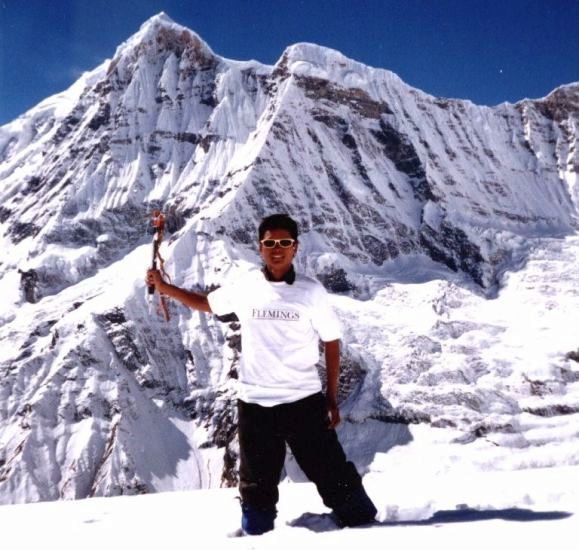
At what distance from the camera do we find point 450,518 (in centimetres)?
513

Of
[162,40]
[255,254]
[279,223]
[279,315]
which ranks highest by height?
[162,40]

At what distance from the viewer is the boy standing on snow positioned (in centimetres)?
538

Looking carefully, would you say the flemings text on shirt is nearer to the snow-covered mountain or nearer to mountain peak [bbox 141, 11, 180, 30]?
the snow-covered mountain

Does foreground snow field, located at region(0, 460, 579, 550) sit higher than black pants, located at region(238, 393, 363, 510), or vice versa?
black pants, located at region(238, 393, 363, 510)

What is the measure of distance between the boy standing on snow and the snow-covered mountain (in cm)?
6682

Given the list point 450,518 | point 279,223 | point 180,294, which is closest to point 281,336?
point 279,223

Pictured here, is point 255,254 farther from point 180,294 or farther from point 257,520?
point 257,520

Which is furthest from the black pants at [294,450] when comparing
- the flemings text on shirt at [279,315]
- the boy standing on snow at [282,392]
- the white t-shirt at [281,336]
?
the flemings text on shirt at [279,315]

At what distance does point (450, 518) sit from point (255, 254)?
341 ft

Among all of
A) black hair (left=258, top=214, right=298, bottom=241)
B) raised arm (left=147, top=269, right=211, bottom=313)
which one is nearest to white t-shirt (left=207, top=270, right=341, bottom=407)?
black hair (left=258, top=214, right=298, bottom=241)

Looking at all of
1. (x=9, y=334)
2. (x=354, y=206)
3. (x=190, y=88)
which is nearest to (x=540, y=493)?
(x=9, y=334)

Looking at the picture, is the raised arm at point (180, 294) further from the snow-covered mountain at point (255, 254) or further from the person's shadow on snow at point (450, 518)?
the snow-covered mountain at point (255, 254)

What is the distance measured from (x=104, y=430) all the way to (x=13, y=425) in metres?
12.6

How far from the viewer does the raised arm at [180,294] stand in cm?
600
